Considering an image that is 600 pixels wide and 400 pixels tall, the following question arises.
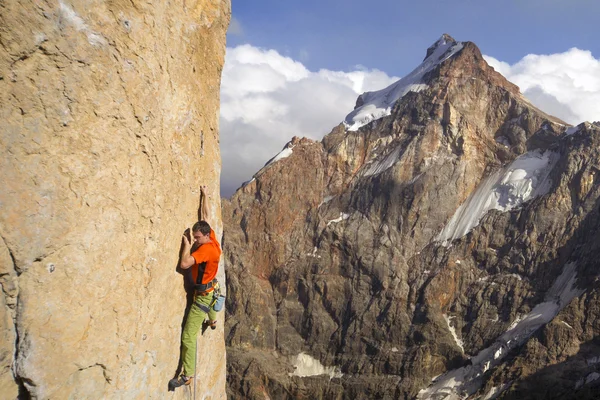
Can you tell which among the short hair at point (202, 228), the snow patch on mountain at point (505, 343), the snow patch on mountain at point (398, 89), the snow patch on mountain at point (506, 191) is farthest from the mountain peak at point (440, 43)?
the short hair at point (202, 228)

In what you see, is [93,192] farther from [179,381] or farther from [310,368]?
[310,368]

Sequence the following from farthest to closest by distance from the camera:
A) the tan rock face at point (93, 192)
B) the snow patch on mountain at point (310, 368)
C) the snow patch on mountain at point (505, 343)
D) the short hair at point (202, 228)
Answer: the snow patch on mountain at point (310, 368)
the snow patch on mountain at point (505, 343)
the short hair at point (202, 228)
the tan rock face at point (93, 192)

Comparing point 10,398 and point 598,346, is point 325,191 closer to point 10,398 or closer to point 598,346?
point 598,346

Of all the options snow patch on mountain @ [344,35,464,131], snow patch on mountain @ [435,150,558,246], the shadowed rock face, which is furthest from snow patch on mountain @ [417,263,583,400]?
snow patch on mountain @ [344,35,464,131]

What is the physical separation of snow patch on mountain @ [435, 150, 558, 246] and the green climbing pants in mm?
65316

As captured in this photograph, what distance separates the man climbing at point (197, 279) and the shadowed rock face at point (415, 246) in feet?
168

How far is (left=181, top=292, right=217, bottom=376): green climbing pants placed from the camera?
5.28 meters

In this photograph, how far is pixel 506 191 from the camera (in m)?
68.6

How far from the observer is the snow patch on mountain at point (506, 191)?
67.0 meters

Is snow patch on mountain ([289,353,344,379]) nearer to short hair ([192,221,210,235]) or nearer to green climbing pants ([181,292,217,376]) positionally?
green climbing pants ([181,292,217,376])

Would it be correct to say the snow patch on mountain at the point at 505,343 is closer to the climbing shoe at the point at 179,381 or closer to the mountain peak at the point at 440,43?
the mountain peak at the point at 440,43

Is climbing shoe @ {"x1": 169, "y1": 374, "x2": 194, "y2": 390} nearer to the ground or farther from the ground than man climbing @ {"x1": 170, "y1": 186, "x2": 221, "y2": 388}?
nearer to the ground

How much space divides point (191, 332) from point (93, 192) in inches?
80.9

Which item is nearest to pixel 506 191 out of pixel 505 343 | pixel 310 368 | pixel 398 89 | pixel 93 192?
pixel 505 343
